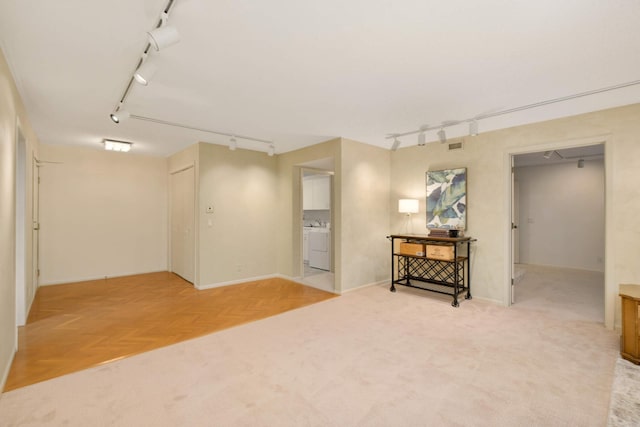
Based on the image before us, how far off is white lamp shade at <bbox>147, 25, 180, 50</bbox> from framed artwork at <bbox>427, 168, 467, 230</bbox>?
4113 millimetres

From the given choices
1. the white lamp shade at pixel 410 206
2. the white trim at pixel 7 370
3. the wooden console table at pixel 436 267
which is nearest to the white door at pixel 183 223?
the white trim at pixel 7 370

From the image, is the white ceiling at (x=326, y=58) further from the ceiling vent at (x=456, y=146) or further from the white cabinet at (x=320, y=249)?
the white cabinet at (x=320, y=249)

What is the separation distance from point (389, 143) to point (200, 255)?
12.2ft

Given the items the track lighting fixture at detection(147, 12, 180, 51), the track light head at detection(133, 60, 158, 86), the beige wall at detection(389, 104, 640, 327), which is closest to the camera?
the track lighting fixture at detection(147, 12, 180, 51)

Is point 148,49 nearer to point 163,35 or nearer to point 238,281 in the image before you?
point 163,35

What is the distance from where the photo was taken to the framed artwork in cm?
450

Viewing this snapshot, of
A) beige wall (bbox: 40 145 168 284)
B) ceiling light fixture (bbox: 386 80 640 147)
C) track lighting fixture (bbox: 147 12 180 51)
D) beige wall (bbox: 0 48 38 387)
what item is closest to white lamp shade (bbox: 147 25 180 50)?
track lighting fixture (bbox: 147 12 180 51)

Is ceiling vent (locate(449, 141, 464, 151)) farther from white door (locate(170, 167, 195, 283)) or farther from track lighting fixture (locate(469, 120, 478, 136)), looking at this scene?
white door (locate(170, 167, 195, 283))

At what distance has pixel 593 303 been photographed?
4176mm

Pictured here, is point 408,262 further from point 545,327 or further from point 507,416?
point 507,416

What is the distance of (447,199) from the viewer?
466 centimetres

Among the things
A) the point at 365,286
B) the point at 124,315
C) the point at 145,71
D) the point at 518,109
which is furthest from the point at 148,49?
the point at 365,286

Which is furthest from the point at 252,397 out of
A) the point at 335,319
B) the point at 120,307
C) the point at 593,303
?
the point at 593,303

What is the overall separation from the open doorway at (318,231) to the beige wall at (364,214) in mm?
749
